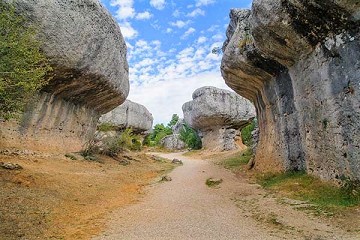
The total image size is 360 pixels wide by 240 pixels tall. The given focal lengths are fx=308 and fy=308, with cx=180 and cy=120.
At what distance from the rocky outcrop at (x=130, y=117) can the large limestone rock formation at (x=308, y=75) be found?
2557 centimetres

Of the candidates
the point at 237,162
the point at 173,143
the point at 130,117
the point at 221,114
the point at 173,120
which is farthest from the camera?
the point at 173,120

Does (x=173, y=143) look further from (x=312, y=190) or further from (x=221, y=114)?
(x=312, y=190)

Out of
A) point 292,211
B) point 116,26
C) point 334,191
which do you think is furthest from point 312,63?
point 116,26

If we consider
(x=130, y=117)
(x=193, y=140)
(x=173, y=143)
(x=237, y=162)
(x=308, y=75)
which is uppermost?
(x=130, y=117)

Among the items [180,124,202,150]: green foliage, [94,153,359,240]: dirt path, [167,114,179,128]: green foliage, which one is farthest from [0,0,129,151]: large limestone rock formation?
[167,114,179,128]: green foliage

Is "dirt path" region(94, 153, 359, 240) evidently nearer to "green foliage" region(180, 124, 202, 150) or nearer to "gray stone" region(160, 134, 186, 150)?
"green foliage" region(180, 124, 202, 150)

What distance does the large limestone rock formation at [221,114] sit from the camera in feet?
125

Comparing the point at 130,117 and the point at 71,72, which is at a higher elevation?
the point at 130,117

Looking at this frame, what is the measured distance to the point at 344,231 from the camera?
6.30 metres

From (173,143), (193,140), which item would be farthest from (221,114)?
(173,143)

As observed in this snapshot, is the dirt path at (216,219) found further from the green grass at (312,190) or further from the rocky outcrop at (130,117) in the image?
the rocky outcrop at (130,117)

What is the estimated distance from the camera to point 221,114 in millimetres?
37844

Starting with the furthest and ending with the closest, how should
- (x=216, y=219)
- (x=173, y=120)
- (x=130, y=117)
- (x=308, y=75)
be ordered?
(x=173, y=120) → (x=130, y=117) → (x=308, y=75) → (x=216, y=219)

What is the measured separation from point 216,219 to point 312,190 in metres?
4.11
